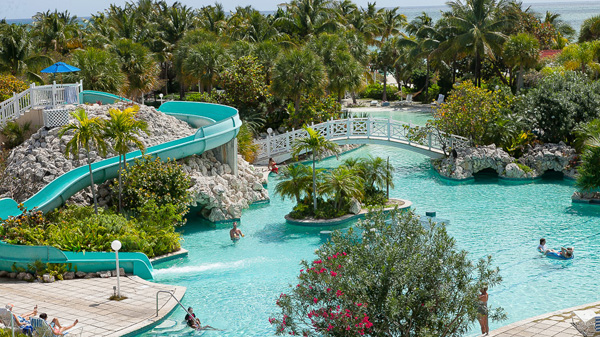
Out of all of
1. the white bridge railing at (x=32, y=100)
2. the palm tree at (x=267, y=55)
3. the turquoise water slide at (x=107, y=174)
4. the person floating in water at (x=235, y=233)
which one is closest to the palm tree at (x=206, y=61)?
the palm tree at (x=267, y=55)

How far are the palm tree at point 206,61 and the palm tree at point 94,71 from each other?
262 inches

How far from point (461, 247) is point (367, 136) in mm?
13593

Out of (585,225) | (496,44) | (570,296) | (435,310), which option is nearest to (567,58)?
(496,44)

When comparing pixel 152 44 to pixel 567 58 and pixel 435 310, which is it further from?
pixel 435 310

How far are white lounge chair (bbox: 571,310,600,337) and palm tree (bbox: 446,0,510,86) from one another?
33.0 meters

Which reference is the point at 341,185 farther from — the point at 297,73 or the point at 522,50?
A: the point at 522,50

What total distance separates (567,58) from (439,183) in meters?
15.3

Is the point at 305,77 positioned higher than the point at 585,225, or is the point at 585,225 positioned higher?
the point at 305,77

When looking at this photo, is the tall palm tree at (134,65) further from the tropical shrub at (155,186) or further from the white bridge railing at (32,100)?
the tropical shrub at (155,186)

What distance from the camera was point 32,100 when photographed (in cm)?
2606

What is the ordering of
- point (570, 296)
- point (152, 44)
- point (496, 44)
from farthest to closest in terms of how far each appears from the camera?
point (152, 44) < point (496, 44) < point (570, 296)

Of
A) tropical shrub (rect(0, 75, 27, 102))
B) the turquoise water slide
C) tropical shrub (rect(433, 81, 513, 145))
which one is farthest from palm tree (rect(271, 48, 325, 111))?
tropical shrub (rect(0, 75, 27, 102))

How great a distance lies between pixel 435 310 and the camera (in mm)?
10898

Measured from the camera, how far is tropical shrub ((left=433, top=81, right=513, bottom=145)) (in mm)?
31625
